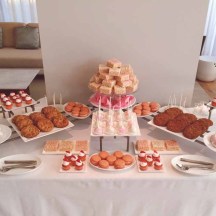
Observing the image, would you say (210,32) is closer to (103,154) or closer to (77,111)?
(77,111)

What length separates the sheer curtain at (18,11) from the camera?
3.94m

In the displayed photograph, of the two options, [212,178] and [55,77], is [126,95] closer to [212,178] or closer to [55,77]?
[55,77]

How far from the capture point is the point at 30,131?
99 cm

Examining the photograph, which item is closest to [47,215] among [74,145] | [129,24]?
[74,145]

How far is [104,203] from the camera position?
0.92 meters

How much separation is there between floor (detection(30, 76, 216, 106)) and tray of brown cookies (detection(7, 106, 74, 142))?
5.83ft

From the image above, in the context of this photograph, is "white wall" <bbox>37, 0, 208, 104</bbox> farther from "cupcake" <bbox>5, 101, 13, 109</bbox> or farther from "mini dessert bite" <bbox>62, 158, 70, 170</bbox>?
"mini dessert bite" <bbox>62, 158, 70, 170</bbox>

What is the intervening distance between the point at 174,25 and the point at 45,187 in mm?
959

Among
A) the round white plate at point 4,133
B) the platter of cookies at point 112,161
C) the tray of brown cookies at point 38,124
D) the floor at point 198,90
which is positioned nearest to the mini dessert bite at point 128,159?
the platter of cookies at point 112,161

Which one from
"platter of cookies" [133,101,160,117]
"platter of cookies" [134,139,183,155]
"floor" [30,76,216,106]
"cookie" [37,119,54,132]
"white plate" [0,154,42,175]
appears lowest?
"floor" [30,76,216,106]

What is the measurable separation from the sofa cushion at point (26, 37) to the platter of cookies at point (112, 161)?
121 inches

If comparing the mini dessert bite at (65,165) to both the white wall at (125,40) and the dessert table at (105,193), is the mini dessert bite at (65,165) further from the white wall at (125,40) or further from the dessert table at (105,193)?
the white wall at (125,40)

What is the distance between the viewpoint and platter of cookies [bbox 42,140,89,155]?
100 centimetres

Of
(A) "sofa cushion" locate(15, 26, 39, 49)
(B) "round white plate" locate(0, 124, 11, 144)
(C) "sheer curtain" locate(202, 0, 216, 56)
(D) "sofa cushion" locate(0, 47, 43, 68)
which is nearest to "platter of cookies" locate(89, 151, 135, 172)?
(B) "round white plate" locate(0, 124, 11, 144)
